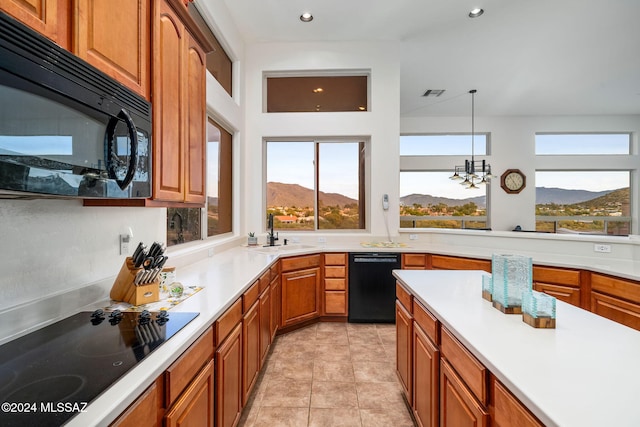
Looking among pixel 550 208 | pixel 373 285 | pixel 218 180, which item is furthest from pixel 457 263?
pixel 550 208

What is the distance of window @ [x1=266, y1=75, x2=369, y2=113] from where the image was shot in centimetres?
406

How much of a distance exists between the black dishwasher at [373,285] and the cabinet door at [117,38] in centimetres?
273

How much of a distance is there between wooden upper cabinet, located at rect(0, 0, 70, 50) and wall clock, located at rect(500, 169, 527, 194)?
7410 mm

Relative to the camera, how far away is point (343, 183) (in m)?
4.17

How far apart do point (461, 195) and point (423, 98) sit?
251 cm

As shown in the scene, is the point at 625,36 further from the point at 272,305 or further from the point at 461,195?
the point at 272,305

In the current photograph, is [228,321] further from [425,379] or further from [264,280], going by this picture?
[425,379]

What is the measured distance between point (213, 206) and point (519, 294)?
2836 mm

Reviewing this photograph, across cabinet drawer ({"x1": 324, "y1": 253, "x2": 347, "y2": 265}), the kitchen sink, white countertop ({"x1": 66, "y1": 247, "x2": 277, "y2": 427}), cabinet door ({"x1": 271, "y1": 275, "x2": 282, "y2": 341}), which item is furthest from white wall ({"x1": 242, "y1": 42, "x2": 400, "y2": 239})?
white countertop ({"x1": 66, "y1": 247, "x2": 277, "y2": 427})

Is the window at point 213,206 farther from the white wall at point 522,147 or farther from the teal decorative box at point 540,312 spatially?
the white wall at point 522,147

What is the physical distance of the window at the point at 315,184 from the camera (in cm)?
412

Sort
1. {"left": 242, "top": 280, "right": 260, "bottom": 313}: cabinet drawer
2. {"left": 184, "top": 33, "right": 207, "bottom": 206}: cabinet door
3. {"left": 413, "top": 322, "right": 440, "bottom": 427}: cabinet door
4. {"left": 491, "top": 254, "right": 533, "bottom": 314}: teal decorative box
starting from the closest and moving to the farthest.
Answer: {"left": 491, "top": 254, "right": 533, "bottom": 314}: teal decorative box
{"left": 413, "top": 322, "right": 440, "bottom": 427}: cabinet door
{"left": 184, "top": 33, "right": 207, "bottom": 206}: cabinet door
{"left": 242, "top": 280, "right": 260, "bottom": 313}: cabinet drawer

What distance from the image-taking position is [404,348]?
6.11ft

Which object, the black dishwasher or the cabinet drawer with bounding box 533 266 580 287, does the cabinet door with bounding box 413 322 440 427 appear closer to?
the black dishwasher
